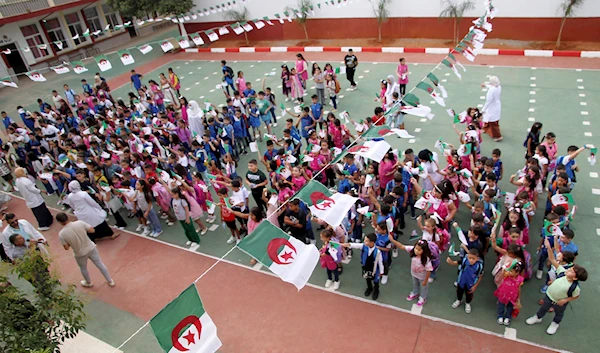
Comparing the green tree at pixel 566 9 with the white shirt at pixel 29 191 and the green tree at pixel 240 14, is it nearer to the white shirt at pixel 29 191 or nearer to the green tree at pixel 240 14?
the green tree at pixel 240 14

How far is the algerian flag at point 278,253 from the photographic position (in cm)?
454

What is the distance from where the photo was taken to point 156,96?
1284 centimetres

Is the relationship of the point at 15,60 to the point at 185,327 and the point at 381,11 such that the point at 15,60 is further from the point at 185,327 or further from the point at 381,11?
the point at 185,327

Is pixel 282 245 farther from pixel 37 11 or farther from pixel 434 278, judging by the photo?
pixel 37 11

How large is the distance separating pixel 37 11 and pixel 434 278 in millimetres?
24871

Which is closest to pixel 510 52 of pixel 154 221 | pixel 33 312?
pixel 154 221

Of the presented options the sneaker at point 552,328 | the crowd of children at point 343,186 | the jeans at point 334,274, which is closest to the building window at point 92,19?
the crowd of children at point 343,186

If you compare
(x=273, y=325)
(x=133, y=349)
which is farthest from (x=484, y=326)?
(x=133, y=349)

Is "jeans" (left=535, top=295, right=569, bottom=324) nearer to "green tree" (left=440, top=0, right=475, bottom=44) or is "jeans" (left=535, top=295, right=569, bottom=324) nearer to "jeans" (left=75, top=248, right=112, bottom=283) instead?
"jeans" (left=75, top=248, right=112, bottom=283)

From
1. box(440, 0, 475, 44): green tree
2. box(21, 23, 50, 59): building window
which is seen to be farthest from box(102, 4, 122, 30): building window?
box(440, 0, 475, 44): green tree

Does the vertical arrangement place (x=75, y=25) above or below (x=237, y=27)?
above

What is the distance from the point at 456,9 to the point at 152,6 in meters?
13.9

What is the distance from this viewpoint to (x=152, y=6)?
19.5 metres

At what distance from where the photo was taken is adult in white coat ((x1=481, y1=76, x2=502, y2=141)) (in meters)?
8.98
